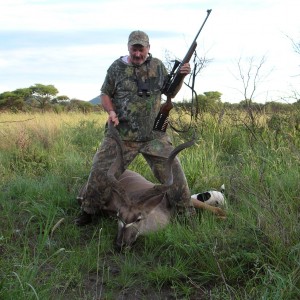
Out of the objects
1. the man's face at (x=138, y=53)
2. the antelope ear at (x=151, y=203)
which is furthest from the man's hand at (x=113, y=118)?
the antelope ear at (x=151, y=203)

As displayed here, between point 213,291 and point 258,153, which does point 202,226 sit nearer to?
point 213,291

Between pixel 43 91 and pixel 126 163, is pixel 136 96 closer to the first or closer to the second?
pixel 126 163

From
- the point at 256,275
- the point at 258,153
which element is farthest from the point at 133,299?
the point at 258,153

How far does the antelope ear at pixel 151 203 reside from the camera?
5.18 metres

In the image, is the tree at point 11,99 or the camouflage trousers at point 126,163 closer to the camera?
the camouflage trousers at point 126,163

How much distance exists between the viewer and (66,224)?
5539mm

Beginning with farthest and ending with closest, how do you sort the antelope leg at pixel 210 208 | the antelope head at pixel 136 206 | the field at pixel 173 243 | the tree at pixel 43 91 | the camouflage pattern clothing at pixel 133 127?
the tree at pixel 43 91 < the camouflage pattern clothing at pixel 133 127 < the antelope leg at pixel 210 208 < the antelope head at pixel 136 206 < the field at pixel 173 243

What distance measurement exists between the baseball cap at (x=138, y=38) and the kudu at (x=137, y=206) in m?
0.87

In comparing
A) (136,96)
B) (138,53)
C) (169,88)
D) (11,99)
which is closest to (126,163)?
(136,96)

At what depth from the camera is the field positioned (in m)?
3.75

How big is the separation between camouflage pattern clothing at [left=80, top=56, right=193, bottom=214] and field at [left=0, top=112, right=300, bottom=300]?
420mm

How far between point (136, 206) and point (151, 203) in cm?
Result: 20

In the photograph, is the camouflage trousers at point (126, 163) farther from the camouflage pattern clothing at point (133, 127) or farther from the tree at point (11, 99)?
the tree at point (11, 99)

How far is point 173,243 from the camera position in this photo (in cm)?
463
